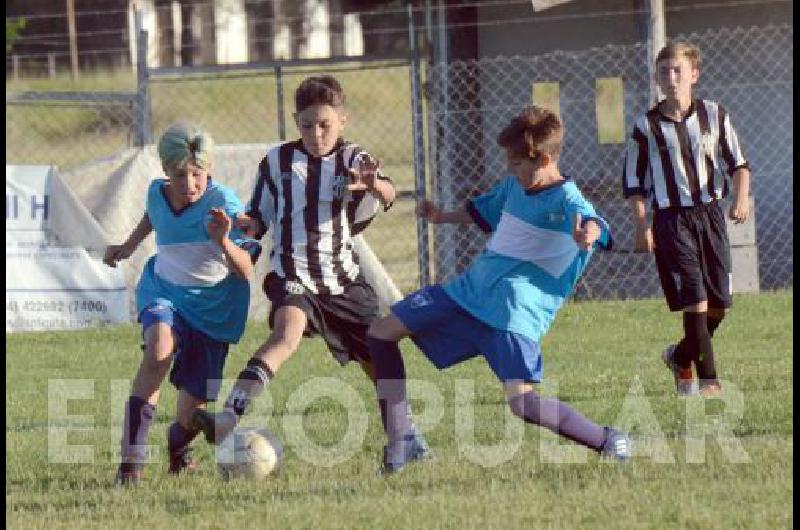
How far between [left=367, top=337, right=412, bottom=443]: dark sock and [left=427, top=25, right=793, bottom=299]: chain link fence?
7.57 meters

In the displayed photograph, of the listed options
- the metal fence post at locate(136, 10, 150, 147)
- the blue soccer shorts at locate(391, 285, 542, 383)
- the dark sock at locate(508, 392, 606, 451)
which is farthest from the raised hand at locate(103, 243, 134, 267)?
the metal fence post at locate(136, 10, 150, 147)

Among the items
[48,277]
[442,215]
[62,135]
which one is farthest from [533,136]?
[62,135]

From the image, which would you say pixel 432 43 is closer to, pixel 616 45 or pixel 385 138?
pixel 616 45

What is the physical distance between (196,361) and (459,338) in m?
1.14

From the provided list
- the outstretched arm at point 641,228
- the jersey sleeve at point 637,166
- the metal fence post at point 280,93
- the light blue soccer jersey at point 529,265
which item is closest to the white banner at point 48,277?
the metal fence post at point 280,93

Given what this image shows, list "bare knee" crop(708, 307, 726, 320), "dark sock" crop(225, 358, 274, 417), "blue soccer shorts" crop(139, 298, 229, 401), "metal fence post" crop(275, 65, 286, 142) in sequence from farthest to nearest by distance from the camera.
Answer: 1. "metal fence post" crop(275, 65, 286, 142)
2. "bare knee" crop(708, 307, 726, 320)
3. "blue soccer shorts" crop(139, 298, 229, 401)
4. "dark sock" crop(225, 358, 274, 417)

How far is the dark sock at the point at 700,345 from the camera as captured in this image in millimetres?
8883

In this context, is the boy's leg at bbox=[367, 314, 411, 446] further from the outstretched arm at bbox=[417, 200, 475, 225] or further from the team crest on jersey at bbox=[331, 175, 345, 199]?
the team crest on jersey at bbox=[331, 175, 345, 199]

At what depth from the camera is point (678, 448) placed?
7.04 meters

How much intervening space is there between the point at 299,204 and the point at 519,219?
1042mm

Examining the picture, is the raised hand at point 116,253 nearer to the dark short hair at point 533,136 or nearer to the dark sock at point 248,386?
the dark sock at point 248,386

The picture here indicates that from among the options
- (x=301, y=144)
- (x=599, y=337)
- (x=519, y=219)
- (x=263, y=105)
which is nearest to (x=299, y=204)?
(x=301, y=144)

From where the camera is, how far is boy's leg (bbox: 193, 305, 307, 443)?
670cm

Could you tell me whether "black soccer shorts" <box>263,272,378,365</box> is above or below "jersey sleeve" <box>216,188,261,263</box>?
below
